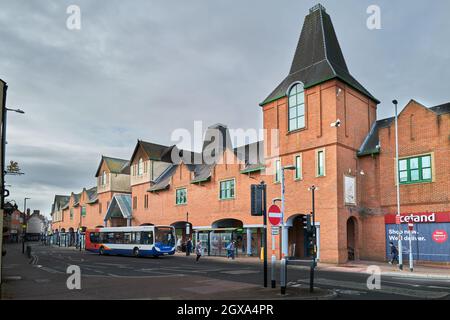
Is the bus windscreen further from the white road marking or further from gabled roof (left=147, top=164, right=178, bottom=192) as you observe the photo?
the white road marking

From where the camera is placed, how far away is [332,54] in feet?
111

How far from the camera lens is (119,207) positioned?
2325 inches

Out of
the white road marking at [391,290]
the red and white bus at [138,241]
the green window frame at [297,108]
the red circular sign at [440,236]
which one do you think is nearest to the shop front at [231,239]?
the red and white bus at [138,241]

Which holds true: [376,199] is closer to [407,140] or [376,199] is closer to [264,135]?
[407,140]

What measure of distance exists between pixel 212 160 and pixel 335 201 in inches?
816

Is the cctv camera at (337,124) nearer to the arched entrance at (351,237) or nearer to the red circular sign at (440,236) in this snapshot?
the arched entrance at (351,237)

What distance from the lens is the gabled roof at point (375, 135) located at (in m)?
29.2

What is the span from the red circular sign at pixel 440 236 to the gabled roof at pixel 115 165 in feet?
168

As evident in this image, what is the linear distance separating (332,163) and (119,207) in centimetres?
3783

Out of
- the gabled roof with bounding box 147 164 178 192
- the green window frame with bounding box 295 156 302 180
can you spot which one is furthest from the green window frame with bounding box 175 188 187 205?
the green window frame with bounding box 295 156 302 180

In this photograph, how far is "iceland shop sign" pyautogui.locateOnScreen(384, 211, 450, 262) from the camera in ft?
86.0

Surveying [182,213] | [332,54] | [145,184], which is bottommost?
[182,213]

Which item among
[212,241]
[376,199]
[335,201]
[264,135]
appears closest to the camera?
[335,201]

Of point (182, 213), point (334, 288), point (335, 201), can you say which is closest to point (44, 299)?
point (334, 288)
